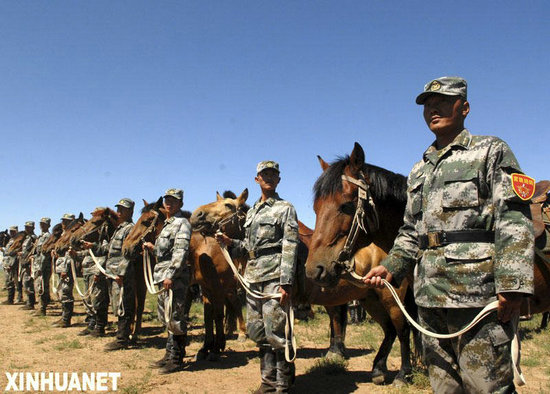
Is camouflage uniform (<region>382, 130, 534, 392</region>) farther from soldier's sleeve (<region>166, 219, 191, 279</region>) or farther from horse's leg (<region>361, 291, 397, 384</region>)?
soldier's sleeve (<region>166, 219, 191, 279</region>)

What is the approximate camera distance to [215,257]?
7.84 metres

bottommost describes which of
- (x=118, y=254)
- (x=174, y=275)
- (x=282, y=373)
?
(x=282, y=373)

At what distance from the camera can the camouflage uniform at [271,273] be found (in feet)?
14.9

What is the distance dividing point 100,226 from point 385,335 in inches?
296

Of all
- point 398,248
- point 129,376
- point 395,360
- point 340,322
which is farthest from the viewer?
point 340,322

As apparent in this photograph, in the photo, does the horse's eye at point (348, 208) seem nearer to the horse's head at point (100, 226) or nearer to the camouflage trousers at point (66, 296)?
the horse's head at point (100, 226)

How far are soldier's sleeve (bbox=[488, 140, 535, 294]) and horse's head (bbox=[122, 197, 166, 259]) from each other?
21.1ft

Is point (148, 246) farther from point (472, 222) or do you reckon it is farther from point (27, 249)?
point (27, 249)

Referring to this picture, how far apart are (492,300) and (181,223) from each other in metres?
5.05

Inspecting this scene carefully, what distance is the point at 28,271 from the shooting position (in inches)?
606

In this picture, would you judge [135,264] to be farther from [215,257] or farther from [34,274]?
[34,274]

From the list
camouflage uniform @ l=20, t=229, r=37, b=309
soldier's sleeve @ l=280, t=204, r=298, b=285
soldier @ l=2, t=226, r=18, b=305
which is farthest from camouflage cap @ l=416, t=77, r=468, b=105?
soldier @ l=2, t=226, r=18, b=305

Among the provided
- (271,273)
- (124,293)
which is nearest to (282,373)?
(271,273)

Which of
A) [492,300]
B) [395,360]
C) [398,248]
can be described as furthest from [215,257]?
[492,300]
